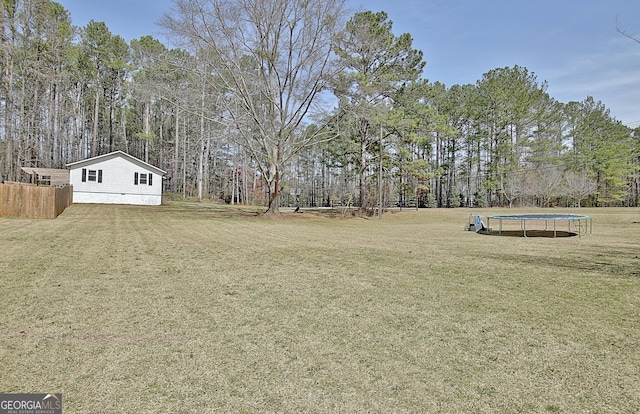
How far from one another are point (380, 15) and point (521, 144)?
21.1 m

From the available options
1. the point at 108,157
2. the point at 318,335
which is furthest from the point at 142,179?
the point at 318,335

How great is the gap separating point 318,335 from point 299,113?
17.9 metres

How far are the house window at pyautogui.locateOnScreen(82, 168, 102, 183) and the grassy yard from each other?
2419 centimetres

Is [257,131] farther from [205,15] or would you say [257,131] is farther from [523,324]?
[523,324]

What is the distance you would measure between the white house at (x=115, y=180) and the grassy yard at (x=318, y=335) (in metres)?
24.1

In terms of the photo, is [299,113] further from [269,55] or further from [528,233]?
[528,233]

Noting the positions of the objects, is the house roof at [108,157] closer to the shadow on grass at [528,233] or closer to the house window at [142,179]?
the house window at [142,179]

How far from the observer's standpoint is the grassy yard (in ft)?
8.00

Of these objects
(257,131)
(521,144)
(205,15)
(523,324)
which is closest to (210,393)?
(523,324)

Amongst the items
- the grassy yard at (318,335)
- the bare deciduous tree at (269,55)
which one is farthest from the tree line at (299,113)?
the grassy yard at (318,335)

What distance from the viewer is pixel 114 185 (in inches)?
1142

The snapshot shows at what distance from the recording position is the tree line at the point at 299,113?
19.1m

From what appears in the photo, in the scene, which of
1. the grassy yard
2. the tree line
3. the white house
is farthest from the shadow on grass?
the white house

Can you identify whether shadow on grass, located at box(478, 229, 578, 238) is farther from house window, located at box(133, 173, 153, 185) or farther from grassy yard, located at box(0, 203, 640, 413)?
house window, located at box(133, 173, 153, 185)
